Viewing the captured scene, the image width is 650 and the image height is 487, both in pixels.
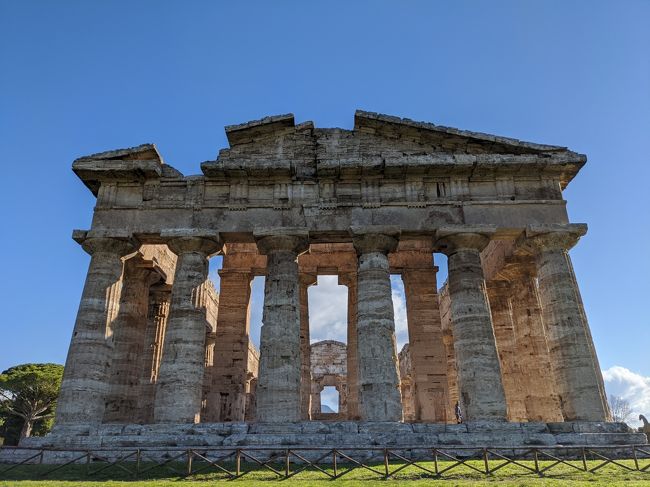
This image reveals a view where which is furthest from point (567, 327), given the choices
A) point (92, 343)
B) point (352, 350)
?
point (92, 343)

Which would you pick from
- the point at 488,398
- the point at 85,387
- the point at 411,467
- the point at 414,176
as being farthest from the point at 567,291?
the point at 85,387

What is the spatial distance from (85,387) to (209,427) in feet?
14.6

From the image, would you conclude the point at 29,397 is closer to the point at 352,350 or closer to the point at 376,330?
the point at 352,350

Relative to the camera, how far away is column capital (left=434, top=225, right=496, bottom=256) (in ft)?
57.7

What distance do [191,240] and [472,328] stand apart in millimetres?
10162

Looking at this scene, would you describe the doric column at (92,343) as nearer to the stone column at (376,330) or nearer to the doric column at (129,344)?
the doric column at (129,344)

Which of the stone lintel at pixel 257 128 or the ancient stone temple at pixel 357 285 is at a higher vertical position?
the stone lintel at pixel 257 128

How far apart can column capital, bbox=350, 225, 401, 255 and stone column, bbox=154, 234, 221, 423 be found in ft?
16.5

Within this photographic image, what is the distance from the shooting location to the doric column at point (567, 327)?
1561cm

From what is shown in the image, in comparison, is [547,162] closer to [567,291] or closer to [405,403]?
[567,291]

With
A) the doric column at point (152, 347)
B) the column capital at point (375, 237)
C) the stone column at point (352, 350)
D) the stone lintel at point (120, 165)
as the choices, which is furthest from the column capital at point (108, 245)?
the stone column at point (352, 350)

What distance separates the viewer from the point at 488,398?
15.6m

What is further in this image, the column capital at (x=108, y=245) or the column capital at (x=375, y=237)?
the column capital at (x=108, y=245)

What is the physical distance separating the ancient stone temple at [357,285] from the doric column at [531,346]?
0.08 m
